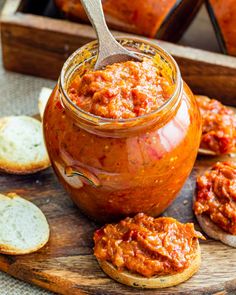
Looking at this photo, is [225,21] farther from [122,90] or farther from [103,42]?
[122,90]

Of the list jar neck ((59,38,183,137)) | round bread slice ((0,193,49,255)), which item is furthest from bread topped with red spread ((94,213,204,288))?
jar neck ((59,38,183,137))

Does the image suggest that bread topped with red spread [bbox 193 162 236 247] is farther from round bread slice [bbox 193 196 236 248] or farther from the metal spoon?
the metal spoon

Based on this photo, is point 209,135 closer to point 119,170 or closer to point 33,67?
point 119,170

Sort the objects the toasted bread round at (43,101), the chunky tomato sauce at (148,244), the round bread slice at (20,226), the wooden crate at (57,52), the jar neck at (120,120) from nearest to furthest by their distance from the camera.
→ the jar neck at (120,120)
the chunky tomato sauce at (148,244)
the round bread slice at (20,226)
the toasted bread round at (43,101)
the wooden crate at (57,52)

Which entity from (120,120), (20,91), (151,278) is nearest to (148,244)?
(151,278)

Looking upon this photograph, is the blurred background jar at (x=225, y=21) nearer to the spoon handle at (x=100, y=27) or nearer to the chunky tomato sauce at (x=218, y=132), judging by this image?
the chunky tomato sauce at (x=218, y=132)

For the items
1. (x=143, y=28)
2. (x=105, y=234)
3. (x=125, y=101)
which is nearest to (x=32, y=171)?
(x=105, y=234)

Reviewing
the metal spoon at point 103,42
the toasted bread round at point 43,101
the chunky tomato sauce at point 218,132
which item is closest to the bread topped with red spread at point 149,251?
the chunky tomato sauce at point 218,132
